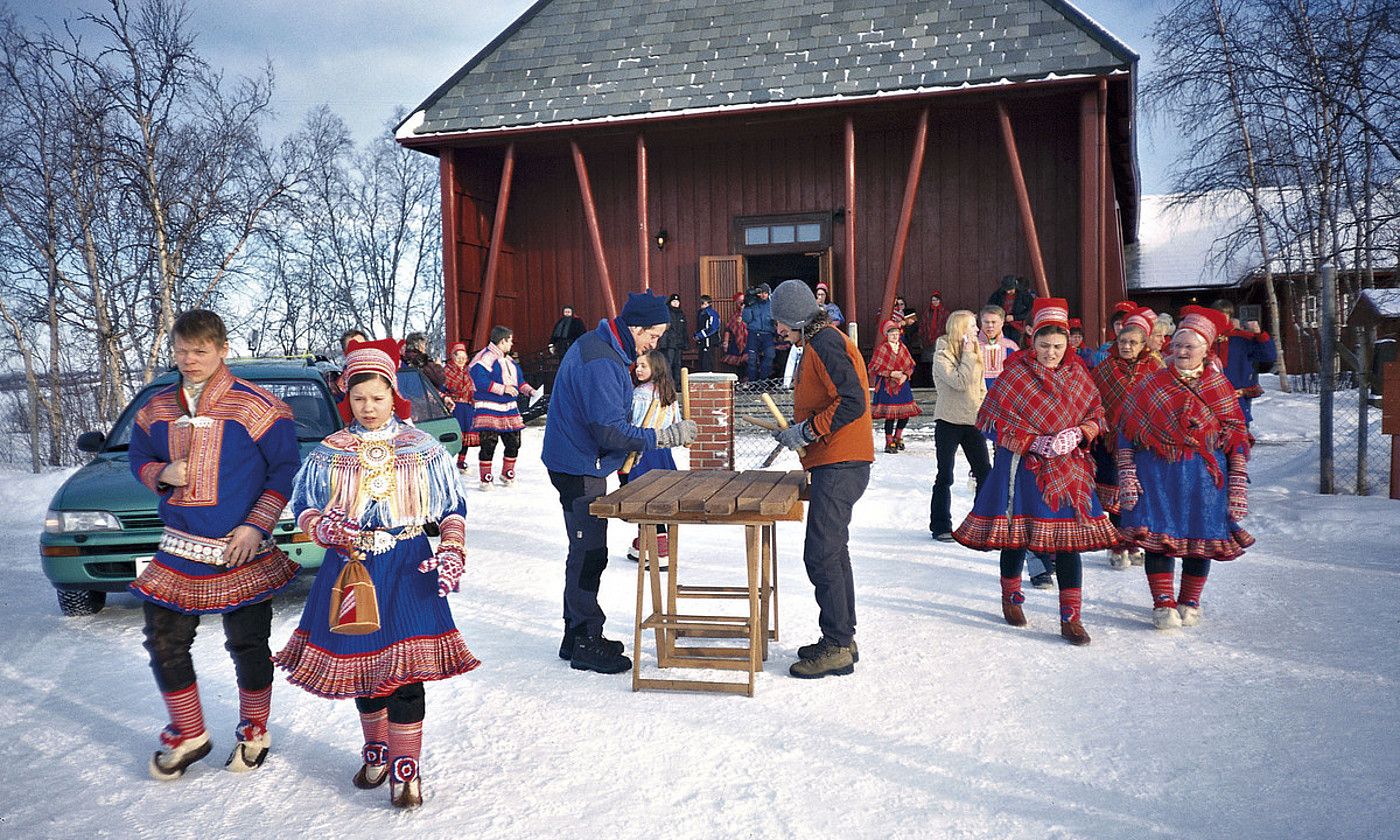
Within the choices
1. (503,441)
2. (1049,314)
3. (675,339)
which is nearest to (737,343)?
(675,339)

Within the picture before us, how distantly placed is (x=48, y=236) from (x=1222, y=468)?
1748 centimetres

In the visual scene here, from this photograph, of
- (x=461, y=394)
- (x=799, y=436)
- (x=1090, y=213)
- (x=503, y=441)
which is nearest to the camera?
(x=799, y=436)

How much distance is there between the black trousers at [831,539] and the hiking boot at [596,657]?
3.14ft

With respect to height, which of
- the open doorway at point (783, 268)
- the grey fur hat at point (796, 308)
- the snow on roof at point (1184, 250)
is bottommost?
the grey fur hat at point (796, 308)

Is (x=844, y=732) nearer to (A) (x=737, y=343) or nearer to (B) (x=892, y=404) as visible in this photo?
(B) (x=892, y=404)

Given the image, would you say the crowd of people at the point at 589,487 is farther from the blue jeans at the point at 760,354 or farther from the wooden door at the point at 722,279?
the wooden door at the point at 722,279

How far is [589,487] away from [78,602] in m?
3.32

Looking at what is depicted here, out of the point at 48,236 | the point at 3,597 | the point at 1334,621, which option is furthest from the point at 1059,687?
the point at 48,236

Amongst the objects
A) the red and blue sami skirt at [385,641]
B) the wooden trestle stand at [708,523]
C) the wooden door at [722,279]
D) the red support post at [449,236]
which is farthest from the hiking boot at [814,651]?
the red support post at [449,236]

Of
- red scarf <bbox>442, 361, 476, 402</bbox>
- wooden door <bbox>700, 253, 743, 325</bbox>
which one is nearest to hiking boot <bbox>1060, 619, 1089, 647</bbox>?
red scarf <bbox>442, 361, 476, 402</bbox>

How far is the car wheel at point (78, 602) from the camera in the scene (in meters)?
5.63

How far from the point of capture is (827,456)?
440 centimetres

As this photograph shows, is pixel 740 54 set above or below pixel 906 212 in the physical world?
above

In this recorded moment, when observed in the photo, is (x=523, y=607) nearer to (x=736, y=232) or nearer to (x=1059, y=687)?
(x=1059, y=687)
